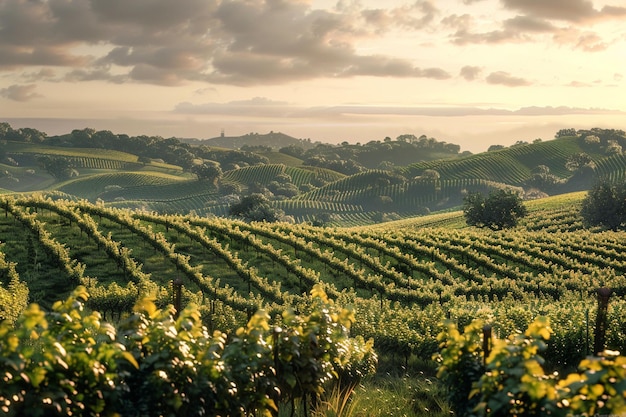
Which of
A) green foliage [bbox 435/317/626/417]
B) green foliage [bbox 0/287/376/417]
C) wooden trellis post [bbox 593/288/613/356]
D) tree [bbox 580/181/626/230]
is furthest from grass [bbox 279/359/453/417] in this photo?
tree [bbox 580/181/626/230]

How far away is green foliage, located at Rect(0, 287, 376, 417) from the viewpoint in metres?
6.75

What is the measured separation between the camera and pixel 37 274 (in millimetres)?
33906

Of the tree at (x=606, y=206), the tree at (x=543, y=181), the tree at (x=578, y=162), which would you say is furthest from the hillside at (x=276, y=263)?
the tree at (x=578, y=162)

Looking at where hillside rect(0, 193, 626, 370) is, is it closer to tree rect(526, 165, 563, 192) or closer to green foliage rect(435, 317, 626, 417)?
green foliage rect(435, 317, 626, 417)

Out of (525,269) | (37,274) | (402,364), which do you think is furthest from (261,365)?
(525,269)

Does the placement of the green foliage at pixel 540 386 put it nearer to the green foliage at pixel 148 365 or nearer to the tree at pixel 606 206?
the green foliage at pixel 148 365

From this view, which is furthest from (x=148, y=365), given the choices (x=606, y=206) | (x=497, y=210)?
(x=606, y=206)

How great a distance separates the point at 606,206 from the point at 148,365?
78.5 meters

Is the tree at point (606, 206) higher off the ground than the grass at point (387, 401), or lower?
lower

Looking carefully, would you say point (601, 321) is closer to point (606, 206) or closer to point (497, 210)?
point (497, 210)

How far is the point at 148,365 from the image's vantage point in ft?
25.5

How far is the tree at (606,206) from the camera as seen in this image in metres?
Answer: 76.1

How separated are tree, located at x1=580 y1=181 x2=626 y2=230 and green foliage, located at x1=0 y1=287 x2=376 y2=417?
75.4 m

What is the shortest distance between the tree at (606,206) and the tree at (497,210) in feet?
30.6
